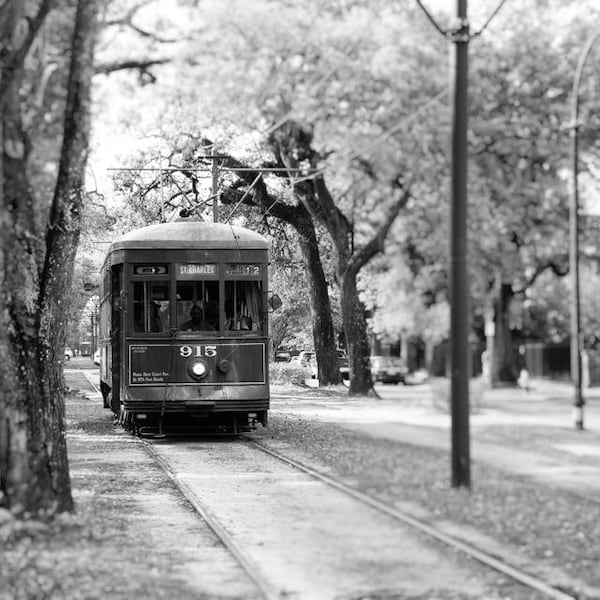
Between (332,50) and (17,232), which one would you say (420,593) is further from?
(332,50)

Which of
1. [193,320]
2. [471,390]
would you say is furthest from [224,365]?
[471,390]

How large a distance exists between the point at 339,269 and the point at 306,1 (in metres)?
6.35

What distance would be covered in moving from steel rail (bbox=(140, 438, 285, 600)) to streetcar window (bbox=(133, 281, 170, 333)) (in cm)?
337

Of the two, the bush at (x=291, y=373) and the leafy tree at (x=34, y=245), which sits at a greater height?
the leafy tree at (x=34, y=245)

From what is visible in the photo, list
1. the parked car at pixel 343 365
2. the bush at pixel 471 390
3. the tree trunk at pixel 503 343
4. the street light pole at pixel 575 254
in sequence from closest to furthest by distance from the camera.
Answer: the tree trunk at pixel 503 343
the street light pole at pixel 575 254
the bush at pixel 471 390
the parked car at pixel 343 365

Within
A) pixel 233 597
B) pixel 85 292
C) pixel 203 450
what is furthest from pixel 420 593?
pixel 85 292

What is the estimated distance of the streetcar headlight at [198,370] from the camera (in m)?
16.2

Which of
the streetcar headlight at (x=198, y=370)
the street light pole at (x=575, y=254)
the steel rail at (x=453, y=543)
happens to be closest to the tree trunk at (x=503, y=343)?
the street light pole at (x=575, y=254)

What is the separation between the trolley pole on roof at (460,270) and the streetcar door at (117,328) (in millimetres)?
7987

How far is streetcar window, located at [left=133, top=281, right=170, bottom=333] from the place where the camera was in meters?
16.3

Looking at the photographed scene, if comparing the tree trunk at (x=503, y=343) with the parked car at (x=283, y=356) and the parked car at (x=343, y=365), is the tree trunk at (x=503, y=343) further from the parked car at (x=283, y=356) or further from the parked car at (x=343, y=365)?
the parked car at (x=283, y=356)

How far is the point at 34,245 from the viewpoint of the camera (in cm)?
833

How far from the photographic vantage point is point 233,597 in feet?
20.3

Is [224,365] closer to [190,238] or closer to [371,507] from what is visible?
[190,238]
